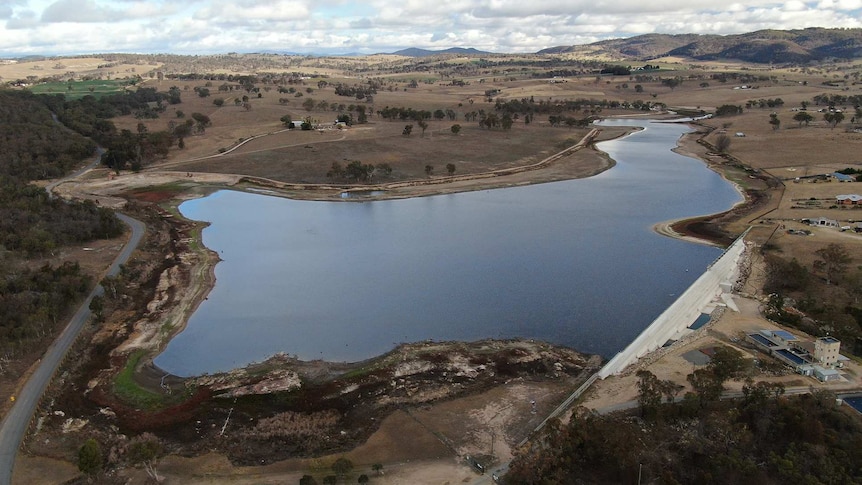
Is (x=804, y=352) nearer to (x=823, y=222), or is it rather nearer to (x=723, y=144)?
(x=823, y=222)

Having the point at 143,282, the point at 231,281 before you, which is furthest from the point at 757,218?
the point at 143,282

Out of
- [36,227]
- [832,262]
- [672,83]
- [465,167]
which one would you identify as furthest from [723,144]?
[672,83]

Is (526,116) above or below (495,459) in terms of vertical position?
above

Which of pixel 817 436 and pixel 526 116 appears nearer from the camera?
pixel 817 436

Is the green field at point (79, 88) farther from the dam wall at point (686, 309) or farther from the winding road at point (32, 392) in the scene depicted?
the dam wall at point (686, 309)

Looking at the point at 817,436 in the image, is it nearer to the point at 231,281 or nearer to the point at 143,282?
the point at 231,281

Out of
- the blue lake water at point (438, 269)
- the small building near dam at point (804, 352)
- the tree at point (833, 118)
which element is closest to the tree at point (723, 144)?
the tree at point (833, 118)

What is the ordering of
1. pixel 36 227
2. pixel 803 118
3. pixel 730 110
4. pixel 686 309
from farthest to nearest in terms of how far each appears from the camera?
1. pixel 730 110
2. pixel 803 118
3. pixel 36 227
4. pixel 686 309

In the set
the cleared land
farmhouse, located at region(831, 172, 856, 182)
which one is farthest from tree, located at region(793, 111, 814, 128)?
farmhouse, located at region(831, 172, 856, 182)
